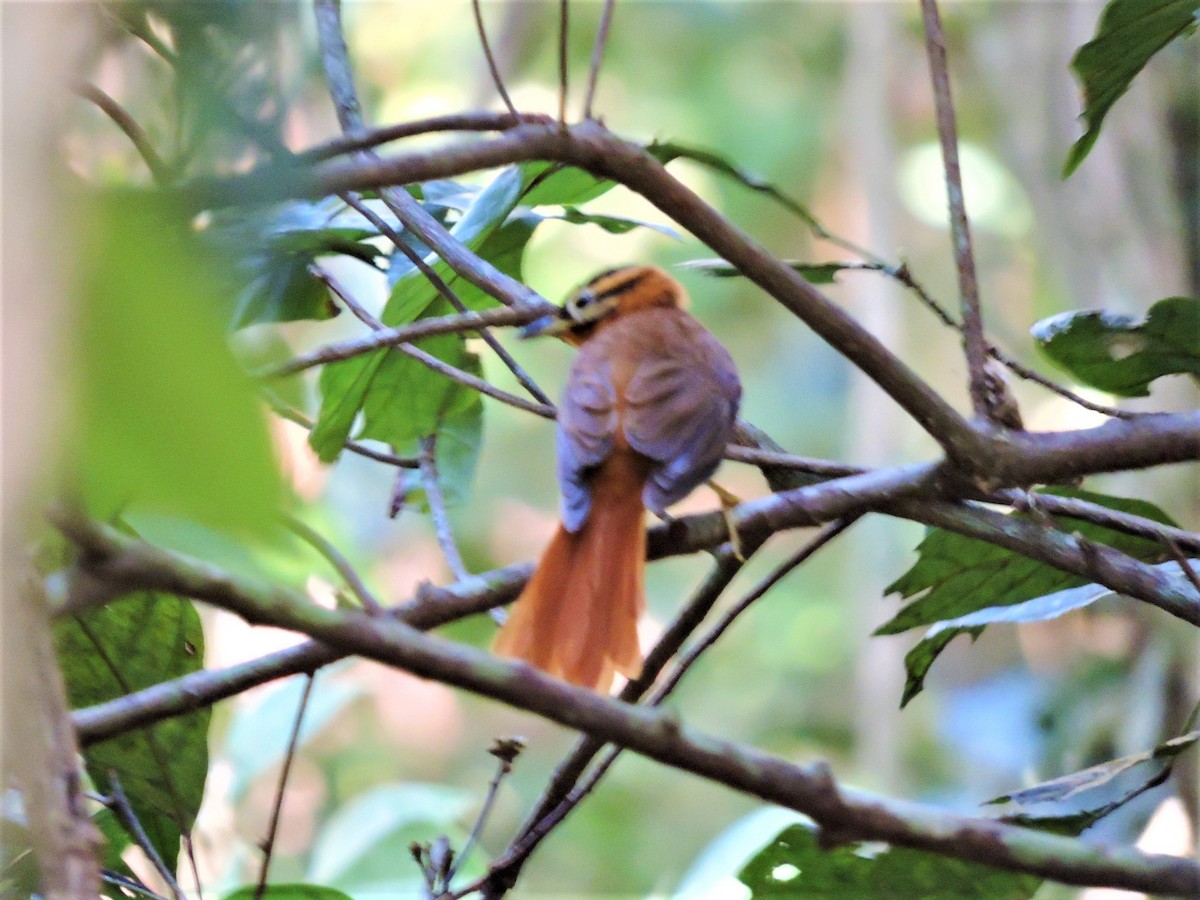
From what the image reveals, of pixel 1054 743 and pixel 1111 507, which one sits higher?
pixel 1054 743

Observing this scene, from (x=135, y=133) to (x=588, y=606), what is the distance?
1.04 metres

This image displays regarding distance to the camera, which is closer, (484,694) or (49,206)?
(49,206)

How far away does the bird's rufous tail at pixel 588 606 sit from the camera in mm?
Answer: 1701

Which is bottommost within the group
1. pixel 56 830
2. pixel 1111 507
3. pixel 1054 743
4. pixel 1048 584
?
pixel 56 830

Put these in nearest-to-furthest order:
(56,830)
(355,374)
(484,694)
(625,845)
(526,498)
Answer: (56,830)
(484,694)
(355,374)
(625,845)
(526,498)

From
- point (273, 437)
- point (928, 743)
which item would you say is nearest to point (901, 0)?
point (928, 743)

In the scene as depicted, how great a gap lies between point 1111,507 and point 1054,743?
7.48 ft

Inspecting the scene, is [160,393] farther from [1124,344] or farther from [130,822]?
[1124,344]

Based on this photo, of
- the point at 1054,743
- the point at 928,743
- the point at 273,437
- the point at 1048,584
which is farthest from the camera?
the point at 928,743

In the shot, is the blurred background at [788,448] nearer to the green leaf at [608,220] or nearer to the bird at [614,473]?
the bird at [614,473]

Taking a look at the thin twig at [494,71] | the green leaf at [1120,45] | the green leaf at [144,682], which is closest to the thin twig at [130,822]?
the green leaf at [144,682]

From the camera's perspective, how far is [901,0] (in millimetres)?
6293

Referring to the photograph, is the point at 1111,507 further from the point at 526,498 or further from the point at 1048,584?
the point at 526,498

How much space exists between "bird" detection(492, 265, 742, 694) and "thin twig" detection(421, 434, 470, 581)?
0.35 ft
